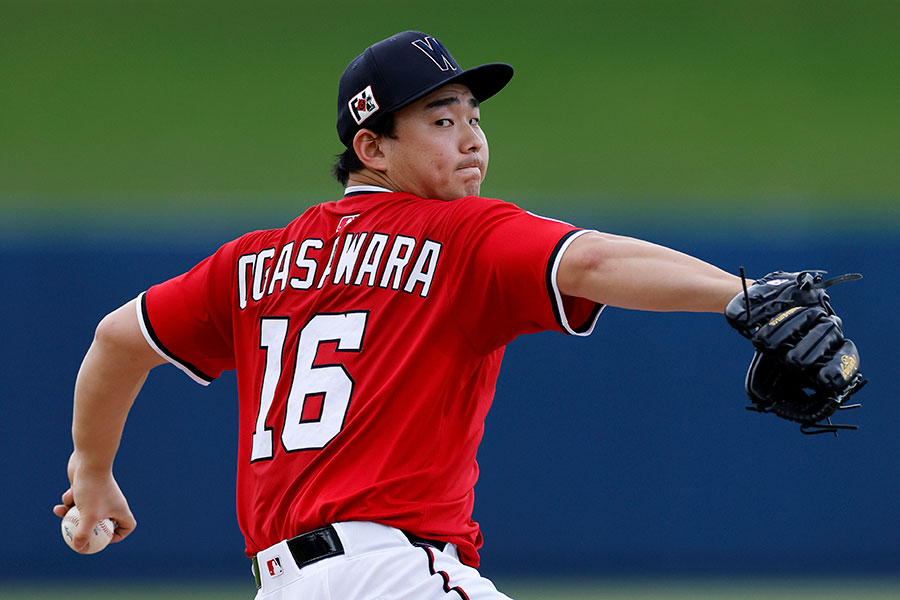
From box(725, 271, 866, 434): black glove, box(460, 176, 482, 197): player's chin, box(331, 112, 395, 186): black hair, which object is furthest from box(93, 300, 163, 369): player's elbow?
box(725, 271, 866, 434): black glove

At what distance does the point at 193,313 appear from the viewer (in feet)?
10.7

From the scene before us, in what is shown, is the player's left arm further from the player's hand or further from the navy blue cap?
the player's hand

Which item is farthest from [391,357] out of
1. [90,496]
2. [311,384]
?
[90,496]

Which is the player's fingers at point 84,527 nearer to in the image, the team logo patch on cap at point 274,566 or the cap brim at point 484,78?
the team logo patch on cap at point 274,566

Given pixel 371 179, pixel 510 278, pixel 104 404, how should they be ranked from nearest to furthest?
pixel 510 278 → pixel 371 179 → pixel 104 404

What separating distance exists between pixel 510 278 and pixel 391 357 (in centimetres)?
36

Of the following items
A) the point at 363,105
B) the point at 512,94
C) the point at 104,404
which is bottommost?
the point at 104,404

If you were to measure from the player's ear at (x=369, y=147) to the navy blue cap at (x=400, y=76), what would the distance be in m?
0.03

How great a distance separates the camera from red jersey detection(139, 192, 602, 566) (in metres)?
2.67

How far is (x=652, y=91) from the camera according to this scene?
12.8 meters

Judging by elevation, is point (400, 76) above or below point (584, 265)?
above

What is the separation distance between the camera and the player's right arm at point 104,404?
3320mm

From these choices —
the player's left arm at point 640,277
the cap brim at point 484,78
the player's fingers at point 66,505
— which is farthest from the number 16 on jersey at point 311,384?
the player's fingers at point 66,505

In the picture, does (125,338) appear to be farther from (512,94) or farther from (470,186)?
(512,94)
